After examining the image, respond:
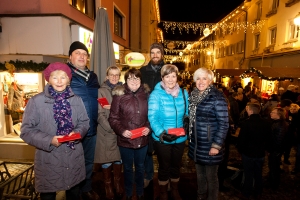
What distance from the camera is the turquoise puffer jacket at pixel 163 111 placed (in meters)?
3.34

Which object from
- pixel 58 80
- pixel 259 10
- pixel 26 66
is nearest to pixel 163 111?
pixel 58 80

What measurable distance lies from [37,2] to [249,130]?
638 centimetres

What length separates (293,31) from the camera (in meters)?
14.9

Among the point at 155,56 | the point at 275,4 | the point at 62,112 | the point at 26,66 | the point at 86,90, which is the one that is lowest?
the point at 62,112

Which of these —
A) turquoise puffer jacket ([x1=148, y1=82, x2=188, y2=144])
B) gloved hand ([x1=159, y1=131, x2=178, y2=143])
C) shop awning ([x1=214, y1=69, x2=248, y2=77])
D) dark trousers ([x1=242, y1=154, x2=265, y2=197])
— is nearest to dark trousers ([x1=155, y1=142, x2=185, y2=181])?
turquoise puffer jacket ([x1=148, y1=82, x2=188, y2=144])

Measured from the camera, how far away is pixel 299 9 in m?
13.6

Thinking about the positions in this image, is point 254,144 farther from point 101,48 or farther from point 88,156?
point 101,48

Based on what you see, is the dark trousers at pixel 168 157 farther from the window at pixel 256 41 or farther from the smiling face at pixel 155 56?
the window at pixel 256 41

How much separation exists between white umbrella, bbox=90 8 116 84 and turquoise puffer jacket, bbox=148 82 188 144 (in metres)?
1.71

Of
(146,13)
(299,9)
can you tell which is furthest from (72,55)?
(299,9)

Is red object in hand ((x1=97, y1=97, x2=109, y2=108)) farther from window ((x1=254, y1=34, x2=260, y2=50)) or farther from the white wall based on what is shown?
window ((x1=254, y1=34, x2=260, y2=50))

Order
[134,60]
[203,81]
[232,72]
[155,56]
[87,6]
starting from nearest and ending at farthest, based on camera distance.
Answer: [203,81]
[155,56]
[87,6]
[134,60]
[232,72]

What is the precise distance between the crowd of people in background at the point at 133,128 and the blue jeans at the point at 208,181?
2 centimetres

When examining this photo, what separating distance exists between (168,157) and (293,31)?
1655 centimetres
